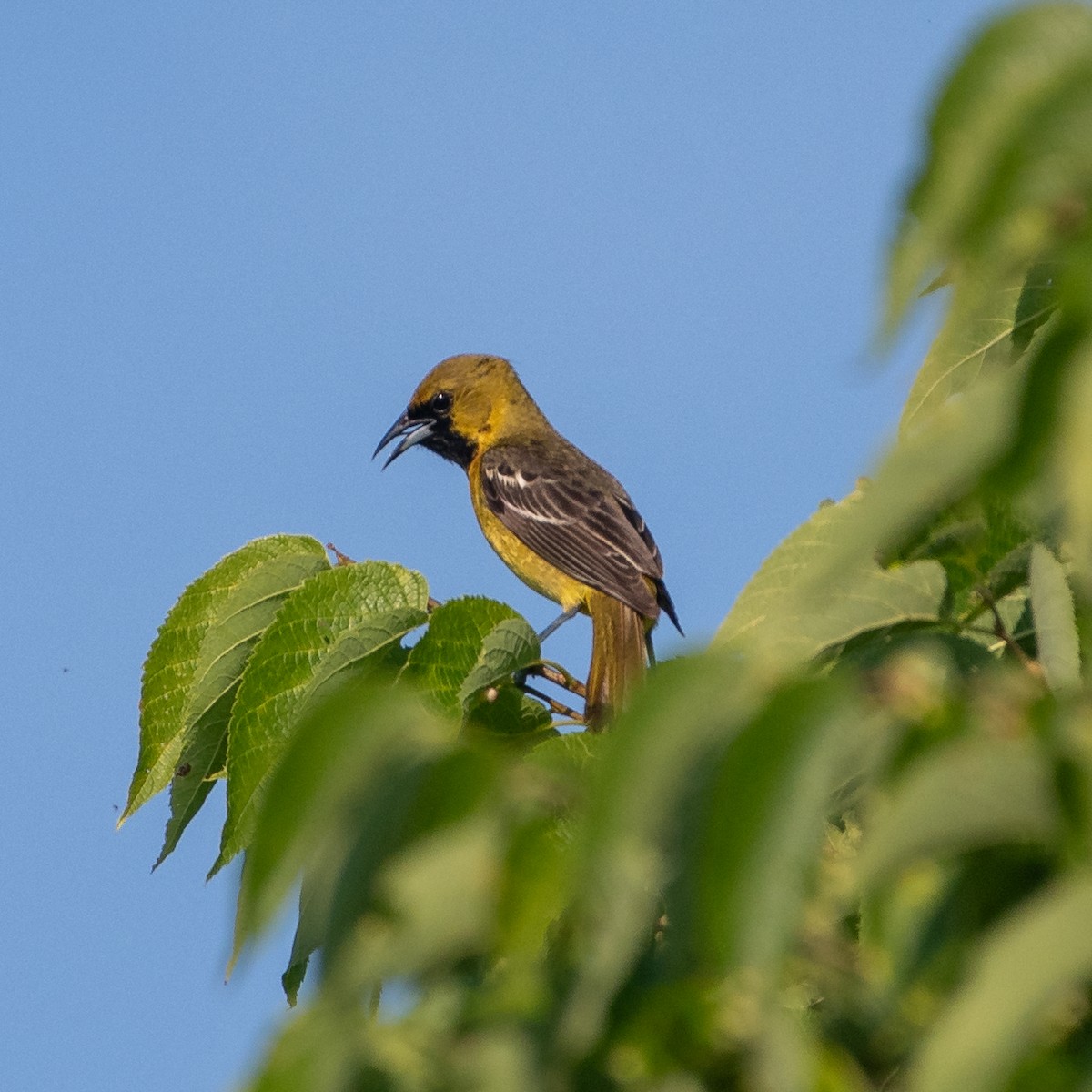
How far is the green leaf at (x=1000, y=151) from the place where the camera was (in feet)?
3.99

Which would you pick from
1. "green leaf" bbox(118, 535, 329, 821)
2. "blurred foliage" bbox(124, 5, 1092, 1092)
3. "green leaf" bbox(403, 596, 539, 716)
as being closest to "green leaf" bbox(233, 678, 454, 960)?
"blurred foliage" bbox(124, 5, 1092, 1092)

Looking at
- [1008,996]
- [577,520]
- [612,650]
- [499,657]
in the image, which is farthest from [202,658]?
[577,520]

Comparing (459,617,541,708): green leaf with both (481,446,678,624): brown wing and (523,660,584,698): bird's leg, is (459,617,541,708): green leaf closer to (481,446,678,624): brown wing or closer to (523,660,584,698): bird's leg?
(523,660,584,698): bird's leg

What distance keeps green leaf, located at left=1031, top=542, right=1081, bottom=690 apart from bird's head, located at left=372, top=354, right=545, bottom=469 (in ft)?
25.5

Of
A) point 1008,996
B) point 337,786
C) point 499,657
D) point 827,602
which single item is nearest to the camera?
point 1008,996

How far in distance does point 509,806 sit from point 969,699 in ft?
1.34

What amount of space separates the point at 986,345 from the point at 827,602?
1026 mm

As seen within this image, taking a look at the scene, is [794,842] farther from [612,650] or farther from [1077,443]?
[612,650]

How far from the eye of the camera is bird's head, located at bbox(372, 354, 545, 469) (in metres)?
10.0

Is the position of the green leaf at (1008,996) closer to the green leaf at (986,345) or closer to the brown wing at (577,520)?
the green leaf at (986,345)

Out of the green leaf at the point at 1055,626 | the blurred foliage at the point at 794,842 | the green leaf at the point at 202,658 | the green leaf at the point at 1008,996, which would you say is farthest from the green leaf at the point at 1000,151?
the green leaf at the point at 202,658

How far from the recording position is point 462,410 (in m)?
10.2

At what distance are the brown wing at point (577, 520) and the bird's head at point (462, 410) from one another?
1.24 ft

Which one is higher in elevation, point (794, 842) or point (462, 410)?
point (462, 410)
